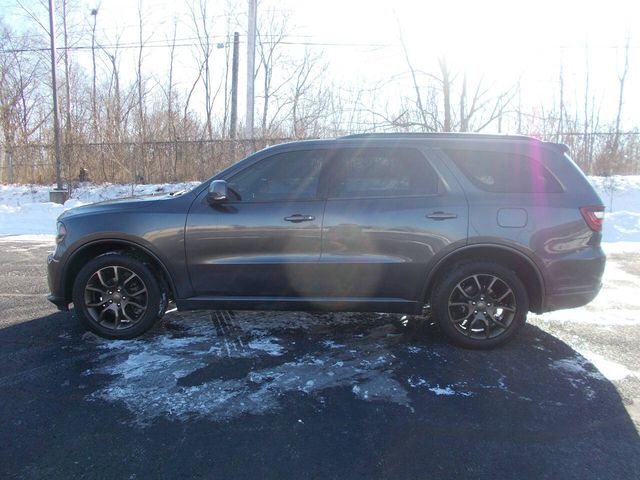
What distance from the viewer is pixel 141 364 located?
12.3 ft

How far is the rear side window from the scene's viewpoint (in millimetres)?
4023

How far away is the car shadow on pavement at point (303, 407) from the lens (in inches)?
101

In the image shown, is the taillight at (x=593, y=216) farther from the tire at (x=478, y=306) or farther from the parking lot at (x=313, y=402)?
the parking lot at (x=313, y=402)

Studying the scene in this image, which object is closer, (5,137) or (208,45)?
(5,137)

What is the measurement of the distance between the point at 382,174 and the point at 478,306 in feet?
4.62

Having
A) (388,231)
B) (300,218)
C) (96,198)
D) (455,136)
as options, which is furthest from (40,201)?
(455,136)

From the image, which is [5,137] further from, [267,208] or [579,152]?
[579,152]

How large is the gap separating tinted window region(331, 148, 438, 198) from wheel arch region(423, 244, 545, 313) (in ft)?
1.96

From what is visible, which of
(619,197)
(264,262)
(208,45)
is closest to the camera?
(264,262)

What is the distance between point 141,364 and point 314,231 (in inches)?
68.6

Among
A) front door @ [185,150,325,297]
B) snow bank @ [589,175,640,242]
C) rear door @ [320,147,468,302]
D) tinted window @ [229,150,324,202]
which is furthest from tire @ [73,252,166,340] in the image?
snow bank @ [589,175,640,242]

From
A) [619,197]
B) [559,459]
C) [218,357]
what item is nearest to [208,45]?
[619,197]

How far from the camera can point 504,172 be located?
407 centimetres

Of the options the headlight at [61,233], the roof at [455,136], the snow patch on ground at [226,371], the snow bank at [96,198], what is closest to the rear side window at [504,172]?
the roof at [455,136]
